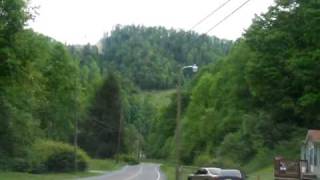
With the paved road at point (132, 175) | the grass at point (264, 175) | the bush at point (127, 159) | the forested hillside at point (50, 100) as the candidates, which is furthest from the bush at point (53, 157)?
the bush at point (127, 159)

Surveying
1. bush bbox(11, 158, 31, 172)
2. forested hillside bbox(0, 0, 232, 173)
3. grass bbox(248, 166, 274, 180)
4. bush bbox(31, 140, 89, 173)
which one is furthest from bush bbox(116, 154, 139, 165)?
grass bbox(248, 166, 274, 180)

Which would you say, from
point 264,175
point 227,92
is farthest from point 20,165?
point 227,92

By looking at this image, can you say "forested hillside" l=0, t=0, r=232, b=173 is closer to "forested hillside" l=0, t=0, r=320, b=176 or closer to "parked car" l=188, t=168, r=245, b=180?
"forested hillside" l=0, t=0, r=320, b=176

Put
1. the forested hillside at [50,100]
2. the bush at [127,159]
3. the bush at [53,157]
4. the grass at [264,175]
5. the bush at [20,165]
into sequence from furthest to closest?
the bush at [127,159], the bush at [53,157], the bush at [20,165], the grass at [264,175], the forested hillside at [50,100]

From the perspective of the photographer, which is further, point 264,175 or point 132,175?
point 132,175

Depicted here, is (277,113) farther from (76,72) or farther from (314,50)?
(76,72)

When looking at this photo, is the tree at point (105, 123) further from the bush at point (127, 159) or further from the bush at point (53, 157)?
the bush at point (53, 157)

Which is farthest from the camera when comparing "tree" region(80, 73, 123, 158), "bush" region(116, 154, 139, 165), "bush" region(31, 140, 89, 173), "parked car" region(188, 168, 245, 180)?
"bush" region(116, 154, 139, 165)

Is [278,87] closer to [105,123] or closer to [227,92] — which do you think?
[227,92]

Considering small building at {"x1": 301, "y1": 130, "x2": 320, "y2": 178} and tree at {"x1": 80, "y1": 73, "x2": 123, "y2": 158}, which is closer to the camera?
small building at {"x1": 301, "y1": 130, "x2": 320, "y2": 178}

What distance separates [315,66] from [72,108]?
49.0 m

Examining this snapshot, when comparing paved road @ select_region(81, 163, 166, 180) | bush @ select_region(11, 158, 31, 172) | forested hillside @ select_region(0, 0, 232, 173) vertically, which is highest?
forested hillside @ select_region(0, 0, 232, 173)

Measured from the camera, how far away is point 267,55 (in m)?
66.9

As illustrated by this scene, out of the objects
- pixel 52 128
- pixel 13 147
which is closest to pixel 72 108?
pixel 52 128
